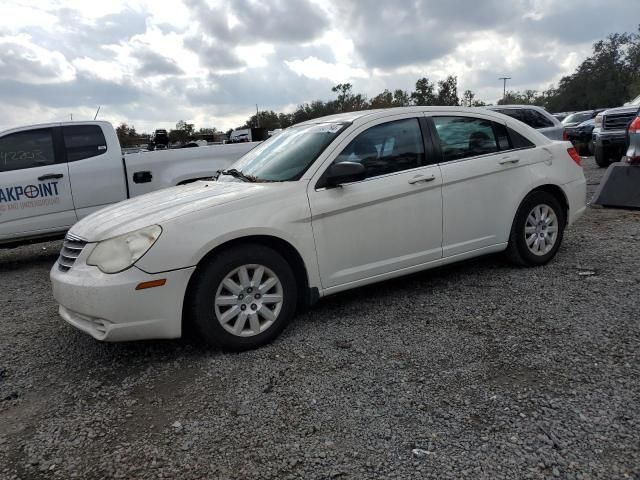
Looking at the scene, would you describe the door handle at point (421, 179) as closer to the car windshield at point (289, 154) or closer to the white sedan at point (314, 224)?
the white sedan at point (314, 224)

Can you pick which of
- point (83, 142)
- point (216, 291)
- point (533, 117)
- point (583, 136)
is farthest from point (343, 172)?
point (583, 136)

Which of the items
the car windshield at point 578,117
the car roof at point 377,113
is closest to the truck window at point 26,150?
the car roof at point 377,113

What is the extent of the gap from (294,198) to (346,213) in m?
0.43

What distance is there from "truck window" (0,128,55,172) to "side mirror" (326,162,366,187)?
187 inches

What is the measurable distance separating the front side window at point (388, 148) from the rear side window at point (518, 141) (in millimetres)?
1066

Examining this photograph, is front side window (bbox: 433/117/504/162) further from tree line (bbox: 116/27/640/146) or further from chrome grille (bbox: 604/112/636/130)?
tree line (bbox: 116/27/640/146)

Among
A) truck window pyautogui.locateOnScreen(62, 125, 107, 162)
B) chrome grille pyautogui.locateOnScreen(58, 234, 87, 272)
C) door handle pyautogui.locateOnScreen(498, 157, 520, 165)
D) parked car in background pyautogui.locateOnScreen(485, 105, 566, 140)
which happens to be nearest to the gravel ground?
chrome grille pyautogui.locateOnScreen(58, 234, 87, 272)

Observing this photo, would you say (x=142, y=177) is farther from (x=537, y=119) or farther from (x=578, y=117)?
(x=578, y=117)

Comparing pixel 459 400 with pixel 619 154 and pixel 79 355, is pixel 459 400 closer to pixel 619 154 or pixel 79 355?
pixel 79 355

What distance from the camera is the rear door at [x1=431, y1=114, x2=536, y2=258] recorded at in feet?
14.9

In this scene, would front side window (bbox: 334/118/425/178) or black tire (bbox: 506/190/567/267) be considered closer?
front side window (bbox: 334/118/425/178)

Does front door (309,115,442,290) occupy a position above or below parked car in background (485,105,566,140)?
below

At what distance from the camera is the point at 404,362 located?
340cm

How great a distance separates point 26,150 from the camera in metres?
6.90
